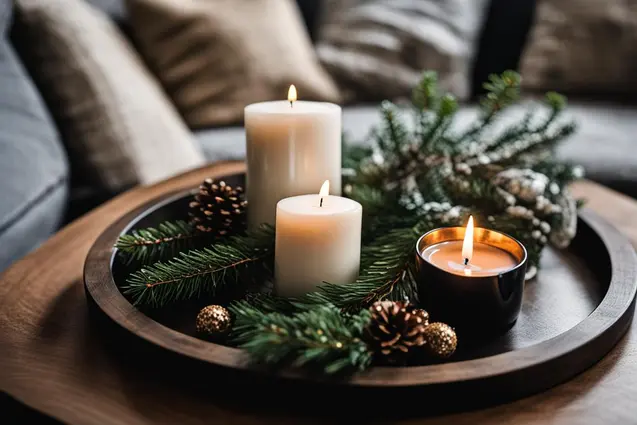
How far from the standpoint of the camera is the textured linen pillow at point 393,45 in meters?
1.84

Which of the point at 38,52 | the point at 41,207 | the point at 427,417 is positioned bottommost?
the point at 41,207

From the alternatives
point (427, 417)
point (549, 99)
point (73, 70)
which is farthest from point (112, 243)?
point (73, 70)

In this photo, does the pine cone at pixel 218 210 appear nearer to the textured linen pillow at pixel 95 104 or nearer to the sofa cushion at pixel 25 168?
the sofa cushion at pixel 25 168

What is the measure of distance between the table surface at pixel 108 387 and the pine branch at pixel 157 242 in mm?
72

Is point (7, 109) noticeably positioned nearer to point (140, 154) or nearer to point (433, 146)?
point (140, 154)

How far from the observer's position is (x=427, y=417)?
0.51 metres

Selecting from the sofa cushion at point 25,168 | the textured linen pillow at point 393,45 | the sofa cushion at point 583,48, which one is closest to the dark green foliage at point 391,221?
the sofa cushion at point 25,168

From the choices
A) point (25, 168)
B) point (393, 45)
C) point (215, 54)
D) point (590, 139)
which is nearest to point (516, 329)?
point (25, 168)

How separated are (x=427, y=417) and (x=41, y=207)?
0.88 meters

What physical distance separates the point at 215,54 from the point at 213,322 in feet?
3.85

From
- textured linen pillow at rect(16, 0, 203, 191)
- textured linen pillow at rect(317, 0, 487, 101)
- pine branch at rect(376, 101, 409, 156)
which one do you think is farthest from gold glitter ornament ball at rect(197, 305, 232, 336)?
textured linen pillow at rect(317, 0, 487, 101)

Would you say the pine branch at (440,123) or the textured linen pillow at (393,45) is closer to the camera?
the pine branch at (440,123)

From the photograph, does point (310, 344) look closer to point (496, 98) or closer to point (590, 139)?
point (496, 98)

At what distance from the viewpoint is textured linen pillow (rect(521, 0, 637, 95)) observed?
1806 mm
